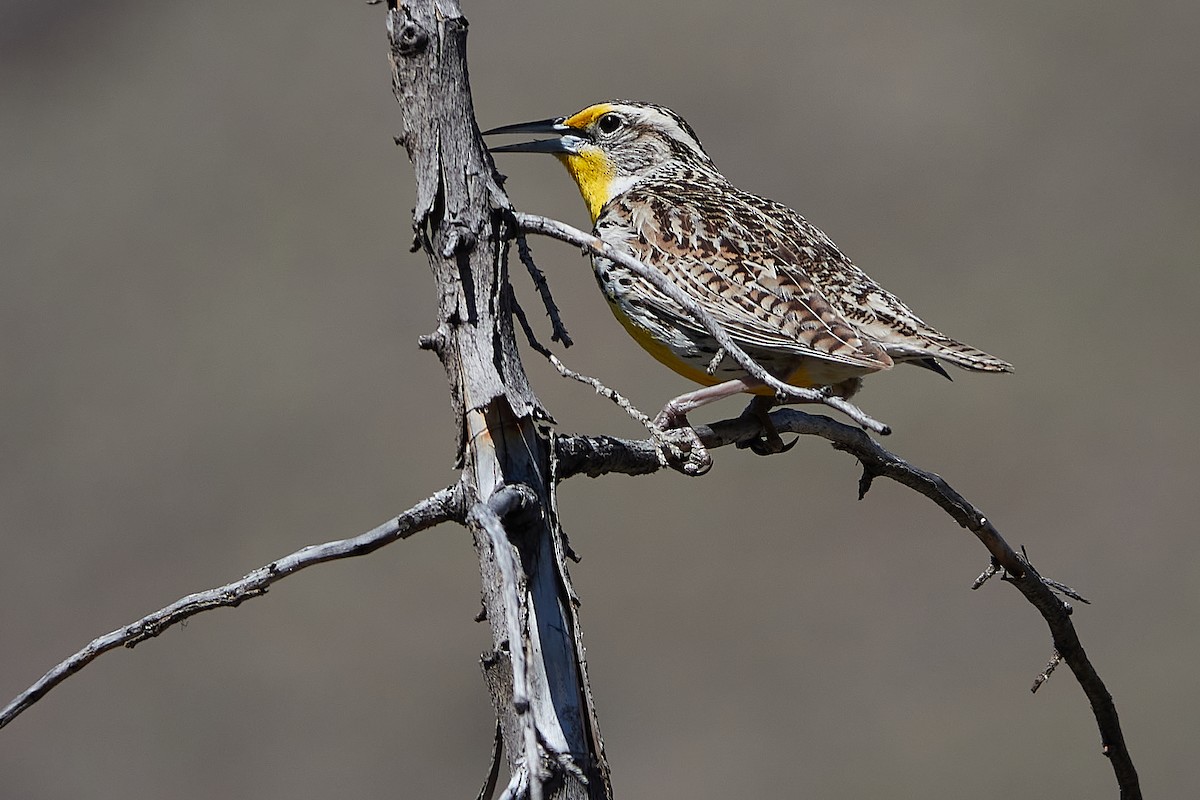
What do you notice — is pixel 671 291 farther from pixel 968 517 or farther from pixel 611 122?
pixel 611 122

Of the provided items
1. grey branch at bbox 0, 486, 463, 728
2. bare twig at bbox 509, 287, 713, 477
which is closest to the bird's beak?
bare twig at bbox 509, 287, 713, 477

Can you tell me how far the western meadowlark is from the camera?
237 cm

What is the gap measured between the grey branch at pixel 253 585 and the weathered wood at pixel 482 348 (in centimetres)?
6

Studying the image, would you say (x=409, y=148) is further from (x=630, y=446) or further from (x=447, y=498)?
(x=630, y=446)

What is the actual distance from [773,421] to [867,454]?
0.19 m

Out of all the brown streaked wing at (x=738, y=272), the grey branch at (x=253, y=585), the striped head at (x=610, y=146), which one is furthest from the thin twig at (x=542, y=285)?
the striped head at (x=610, y=146)

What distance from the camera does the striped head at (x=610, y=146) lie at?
3.16 m

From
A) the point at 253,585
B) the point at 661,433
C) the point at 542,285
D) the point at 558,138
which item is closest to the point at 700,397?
the point at 542,285

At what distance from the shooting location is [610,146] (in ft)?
10.5

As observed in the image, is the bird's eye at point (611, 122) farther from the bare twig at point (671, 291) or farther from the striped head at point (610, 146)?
the bare twig at point (671, 291)

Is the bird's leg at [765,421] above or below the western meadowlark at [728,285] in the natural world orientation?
below

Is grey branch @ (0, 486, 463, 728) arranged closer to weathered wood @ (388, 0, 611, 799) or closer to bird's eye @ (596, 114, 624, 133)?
weathered wood @ (388, 0, 611, 799)

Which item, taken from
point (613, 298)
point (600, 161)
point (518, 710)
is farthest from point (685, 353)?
point (518, 710)

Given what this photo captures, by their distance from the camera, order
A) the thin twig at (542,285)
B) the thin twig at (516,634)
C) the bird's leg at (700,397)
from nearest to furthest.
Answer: the thin twig at (516,634) → the thin twig at (542,285) → the bird's leg at (700,397)
